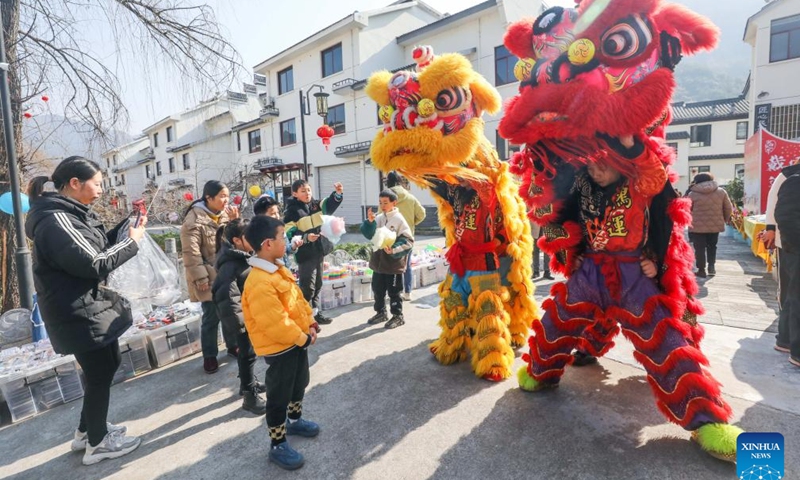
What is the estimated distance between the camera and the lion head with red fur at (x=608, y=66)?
1.93m

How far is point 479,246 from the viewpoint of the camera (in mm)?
3160

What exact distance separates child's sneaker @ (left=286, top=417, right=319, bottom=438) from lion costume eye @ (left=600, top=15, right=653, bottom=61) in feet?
8.34

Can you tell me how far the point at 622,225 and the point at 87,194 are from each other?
3040 mm

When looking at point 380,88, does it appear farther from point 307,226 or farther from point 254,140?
point 254,140

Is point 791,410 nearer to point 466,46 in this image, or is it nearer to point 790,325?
point 790,325

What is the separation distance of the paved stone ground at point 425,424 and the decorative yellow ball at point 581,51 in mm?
1990

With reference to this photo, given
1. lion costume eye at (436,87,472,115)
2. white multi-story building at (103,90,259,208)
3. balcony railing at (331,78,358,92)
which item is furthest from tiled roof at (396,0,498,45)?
lion costume eye at (436,87,472,115)

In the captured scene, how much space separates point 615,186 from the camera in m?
2.36

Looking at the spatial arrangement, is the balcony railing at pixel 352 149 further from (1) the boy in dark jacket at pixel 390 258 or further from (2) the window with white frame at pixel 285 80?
(1) the boy in dark jacket at pixel 390 258

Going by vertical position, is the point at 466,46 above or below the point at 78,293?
above

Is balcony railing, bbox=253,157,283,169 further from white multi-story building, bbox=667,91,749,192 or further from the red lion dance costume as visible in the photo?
white multi-story building, bbox=667,91,749,192

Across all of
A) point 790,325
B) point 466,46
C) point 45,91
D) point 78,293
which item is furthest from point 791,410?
point 466,46

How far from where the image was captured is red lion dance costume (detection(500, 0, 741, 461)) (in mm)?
1948

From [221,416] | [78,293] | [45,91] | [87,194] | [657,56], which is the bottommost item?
[221,416]
